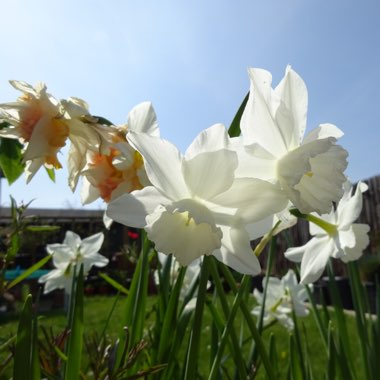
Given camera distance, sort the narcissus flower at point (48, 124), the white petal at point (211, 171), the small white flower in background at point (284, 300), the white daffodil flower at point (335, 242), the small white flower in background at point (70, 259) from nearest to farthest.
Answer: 1. the white petal at point (211, 171)
2. the narcissus flower at point (48, 124)
3. the white daffodil flower at point (335, 242)
4. the small white flower in background at point (284, 300)
5. the small white flower in background at point (70, 259)

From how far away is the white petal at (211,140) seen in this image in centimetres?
37

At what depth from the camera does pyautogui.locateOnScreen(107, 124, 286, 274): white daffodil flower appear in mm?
371

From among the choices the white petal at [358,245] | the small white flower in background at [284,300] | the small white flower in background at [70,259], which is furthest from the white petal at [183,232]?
the small white flower in background at [70,259]

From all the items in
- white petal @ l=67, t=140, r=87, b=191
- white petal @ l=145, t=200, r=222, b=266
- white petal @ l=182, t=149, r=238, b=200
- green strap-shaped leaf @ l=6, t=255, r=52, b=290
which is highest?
white petal @ l=67, t=140, r=87, b=191

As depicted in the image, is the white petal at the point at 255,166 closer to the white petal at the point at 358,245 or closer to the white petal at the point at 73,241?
the white petal at the point at 358,245

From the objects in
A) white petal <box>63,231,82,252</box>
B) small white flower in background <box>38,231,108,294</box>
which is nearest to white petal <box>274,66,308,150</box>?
small white flower in background <box>38,231,108,294</box>

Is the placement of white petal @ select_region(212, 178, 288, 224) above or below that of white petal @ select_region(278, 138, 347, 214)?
below

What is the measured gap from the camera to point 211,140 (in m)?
0.37

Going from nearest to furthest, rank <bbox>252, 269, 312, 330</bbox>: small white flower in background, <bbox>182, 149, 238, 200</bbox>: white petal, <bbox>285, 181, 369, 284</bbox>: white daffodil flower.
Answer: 1. <bbox>182, 149, 238, 200</bbox>: white petal
2. <bbox>285, 181, 369, 284</bbox>: white daffodil flower
3. <bbox>252, 269, 312, 330</bbox>: small white flower in background

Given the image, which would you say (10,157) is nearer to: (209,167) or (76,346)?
(76,346)

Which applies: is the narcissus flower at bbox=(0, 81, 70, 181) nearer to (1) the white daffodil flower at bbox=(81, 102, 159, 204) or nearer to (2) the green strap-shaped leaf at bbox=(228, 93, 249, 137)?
(1) the white daffodil flower at bbox=(81, 102, 159, 204)

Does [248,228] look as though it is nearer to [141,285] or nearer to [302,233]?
[141,285]

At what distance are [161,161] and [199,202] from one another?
62 millimetres

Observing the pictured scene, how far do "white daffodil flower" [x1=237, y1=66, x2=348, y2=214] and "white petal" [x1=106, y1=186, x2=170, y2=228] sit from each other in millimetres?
101
